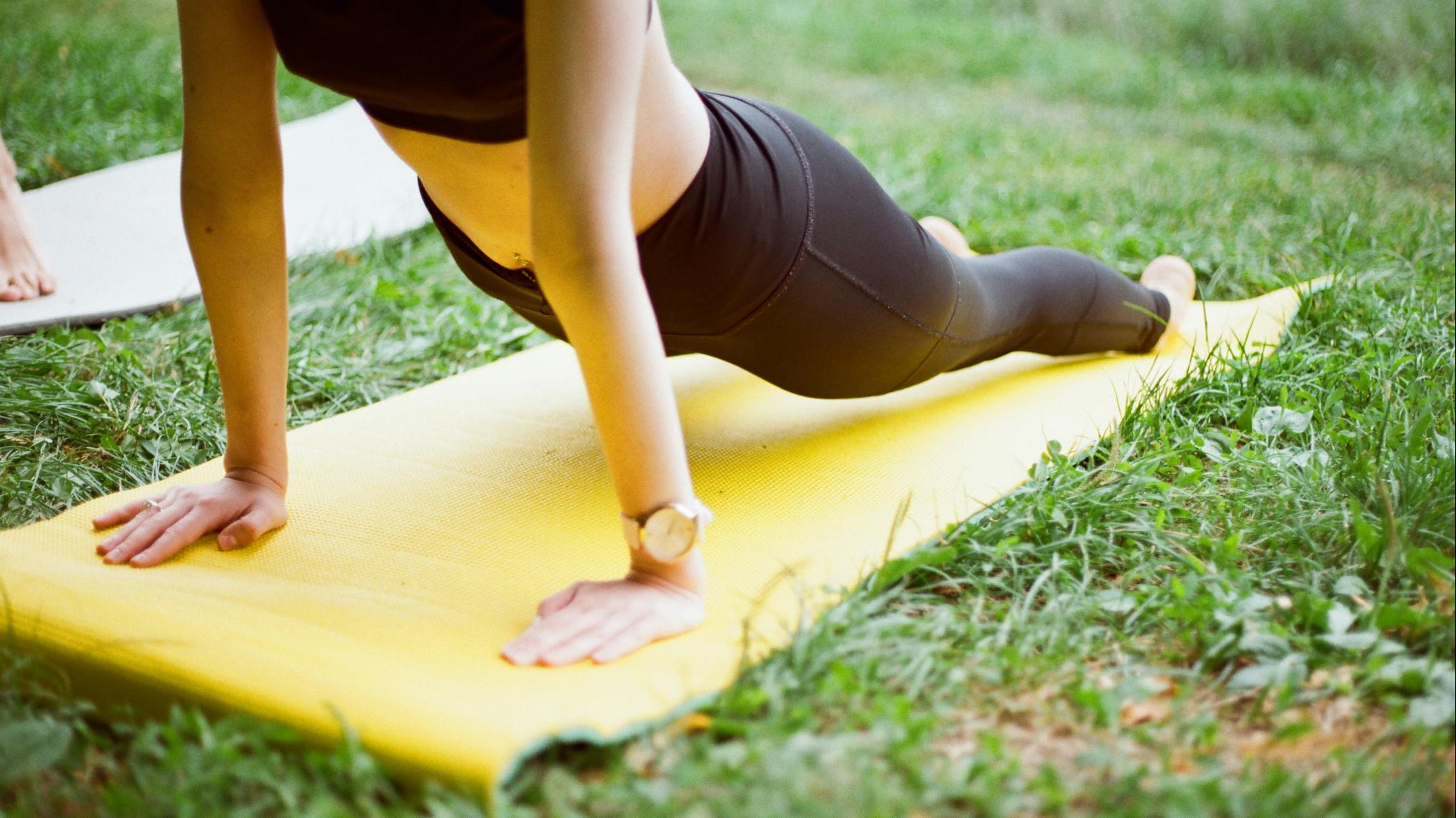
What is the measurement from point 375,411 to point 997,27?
6.28 metres

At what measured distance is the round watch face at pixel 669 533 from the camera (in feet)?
4.27

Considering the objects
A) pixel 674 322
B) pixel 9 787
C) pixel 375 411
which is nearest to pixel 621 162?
pixel 674 322

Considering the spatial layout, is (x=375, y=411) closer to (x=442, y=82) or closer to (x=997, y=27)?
(x=442, y=82)

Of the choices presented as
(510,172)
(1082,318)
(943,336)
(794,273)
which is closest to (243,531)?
(510,172)

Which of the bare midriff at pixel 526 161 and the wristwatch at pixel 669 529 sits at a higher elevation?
the bare midriff at pixel 526 161

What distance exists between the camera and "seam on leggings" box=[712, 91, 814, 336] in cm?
168

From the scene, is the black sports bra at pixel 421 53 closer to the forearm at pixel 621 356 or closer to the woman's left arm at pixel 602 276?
the woman's left arm at pixel 602 276

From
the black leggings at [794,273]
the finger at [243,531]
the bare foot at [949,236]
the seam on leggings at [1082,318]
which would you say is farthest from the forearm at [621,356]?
the bare foot at [949,236]

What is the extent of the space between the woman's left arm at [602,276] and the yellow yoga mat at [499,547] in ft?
0.16

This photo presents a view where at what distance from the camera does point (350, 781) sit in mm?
1100

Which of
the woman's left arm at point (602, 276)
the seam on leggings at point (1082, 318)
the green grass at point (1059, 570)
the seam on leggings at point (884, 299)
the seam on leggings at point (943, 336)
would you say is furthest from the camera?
the seam on leggings at point (1082, 318)

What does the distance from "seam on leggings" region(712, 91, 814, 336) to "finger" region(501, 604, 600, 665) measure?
575 mm

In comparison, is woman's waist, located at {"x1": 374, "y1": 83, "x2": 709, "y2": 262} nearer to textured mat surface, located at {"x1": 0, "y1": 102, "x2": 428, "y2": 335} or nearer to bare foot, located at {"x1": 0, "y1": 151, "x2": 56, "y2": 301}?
textured mat surface, located at {"x1": 0, "y1": 102, "x2": 428, "y2": 335}

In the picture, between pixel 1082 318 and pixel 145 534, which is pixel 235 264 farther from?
pixel 1082 318
